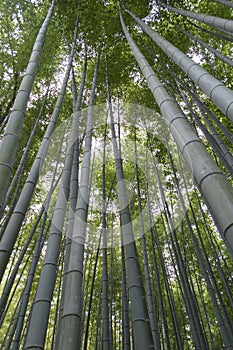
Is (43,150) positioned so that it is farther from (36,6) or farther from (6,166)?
(36,6)

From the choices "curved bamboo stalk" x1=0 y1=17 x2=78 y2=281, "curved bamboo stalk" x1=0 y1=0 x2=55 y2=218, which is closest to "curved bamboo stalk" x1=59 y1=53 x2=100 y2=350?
"curved bamboo stalk" x1=0 y1=17 x2=78 y2=281

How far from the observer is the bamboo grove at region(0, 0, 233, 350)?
155cm

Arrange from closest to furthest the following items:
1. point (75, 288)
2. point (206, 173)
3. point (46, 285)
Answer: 1. point (206, 173)
2. point (75, 288)
3. point (46, 285)

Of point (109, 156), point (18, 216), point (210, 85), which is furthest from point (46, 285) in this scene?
point (109, 156)

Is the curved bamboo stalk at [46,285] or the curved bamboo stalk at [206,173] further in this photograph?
the curved bamboo stalk at [46,285]

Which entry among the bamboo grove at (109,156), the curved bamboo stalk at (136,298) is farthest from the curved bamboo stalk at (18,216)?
the curved bamboo stalk at (136,298)

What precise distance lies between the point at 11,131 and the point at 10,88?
430cm

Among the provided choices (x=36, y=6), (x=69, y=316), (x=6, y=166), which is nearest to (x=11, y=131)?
(x=6, y=166)

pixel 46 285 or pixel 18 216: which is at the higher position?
pixel 18 216

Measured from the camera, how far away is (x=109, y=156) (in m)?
6.96

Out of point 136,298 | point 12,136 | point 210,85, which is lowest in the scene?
point 136,298

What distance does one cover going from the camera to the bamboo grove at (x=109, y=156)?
1547 millimetres

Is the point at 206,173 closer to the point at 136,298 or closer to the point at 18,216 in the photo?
the point at 136,298

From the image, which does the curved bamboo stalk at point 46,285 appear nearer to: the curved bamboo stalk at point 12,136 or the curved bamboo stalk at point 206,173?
the curved bamboo stalk at point 12,136
